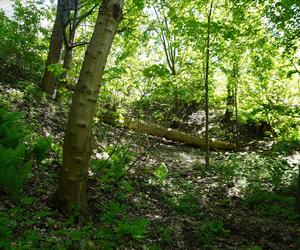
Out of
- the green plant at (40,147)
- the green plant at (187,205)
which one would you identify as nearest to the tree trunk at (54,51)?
the green plant at (40,147)

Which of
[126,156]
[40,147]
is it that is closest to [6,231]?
[40,147]

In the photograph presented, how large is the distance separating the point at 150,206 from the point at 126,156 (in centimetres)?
161

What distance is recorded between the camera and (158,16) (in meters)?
16.4

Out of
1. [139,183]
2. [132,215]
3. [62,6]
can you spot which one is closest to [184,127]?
[62,6]

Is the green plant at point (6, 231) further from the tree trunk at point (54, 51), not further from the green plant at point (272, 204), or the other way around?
the tree trunk at point (54, 51)

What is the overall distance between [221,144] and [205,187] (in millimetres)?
6734

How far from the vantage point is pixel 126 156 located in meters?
6.57

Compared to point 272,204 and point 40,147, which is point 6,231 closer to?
point 40,147

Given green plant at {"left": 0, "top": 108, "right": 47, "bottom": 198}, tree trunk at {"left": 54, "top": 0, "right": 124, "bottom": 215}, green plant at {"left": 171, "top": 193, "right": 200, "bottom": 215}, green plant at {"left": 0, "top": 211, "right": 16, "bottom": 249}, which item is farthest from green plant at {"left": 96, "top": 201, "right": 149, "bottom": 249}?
green plant at {"left": 171, "top": 193, "right": 200, "bottom": 215}

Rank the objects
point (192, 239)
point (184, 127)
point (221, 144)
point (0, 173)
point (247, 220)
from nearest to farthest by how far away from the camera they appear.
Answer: point (0, 173), point (192, 239), point (247, 220), point (221, 144), point (184, 127)

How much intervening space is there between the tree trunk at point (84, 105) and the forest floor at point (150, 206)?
387 mm

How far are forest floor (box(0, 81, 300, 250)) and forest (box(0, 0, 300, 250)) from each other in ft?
0.07

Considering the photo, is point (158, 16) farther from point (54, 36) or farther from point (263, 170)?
point (263, 170)

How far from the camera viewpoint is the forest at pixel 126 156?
144 inches
